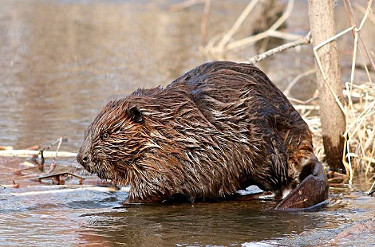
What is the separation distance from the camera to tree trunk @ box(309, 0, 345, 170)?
511cm

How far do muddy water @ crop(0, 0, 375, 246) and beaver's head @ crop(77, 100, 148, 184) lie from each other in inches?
8.0

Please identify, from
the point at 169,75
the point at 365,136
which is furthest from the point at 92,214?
the point at 169,75

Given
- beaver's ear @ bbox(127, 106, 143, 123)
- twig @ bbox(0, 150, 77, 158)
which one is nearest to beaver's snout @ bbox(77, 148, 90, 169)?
beaver's ear @ bbox(127, 106, 143, 123)

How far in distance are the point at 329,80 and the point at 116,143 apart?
157cm

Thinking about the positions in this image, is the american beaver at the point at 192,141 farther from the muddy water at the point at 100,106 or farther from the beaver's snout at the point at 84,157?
the muddy water at the point at 100,106

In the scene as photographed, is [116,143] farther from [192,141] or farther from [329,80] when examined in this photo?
[329,80]

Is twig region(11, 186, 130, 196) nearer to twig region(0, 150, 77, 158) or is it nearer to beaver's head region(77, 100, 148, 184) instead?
beaver's head region(77, 100, 148, 184)

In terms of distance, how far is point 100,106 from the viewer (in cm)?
725

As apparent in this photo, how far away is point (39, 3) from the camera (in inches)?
620

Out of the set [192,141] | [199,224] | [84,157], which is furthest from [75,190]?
[199,224]

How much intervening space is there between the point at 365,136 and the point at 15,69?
5.05 metres

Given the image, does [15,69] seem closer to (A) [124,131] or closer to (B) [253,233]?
(A) [124,131]

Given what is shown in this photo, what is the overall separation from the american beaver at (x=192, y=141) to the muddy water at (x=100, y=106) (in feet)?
0.48

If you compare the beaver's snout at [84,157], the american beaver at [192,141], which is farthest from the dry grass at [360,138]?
the beaver's snout at [84,157]
